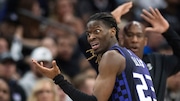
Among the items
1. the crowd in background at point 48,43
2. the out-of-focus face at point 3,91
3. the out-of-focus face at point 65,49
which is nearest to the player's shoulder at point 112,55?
the crowd in background at point 48,43

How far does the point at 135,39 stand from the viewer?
6766 millimetres

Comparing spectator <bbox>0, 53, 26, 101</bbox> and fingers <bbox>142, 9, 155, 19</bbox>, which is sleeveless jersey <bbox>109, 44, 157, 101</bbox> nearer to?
fingers <bbox>142, 9, 155, 19</bbox>

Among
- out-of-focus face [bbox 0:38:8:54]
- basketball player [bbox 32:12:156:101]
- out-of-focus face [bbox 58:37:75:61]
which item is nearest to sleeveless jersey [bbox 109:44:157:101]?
basketball player [bbox 32:12:156:101]

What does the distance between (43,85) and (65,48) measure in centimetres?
215

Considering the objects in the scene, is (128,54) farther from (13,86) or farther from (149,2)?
(149,2)

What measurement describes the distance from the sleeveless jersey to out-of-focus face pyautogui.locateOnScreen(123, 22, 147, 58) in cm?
100

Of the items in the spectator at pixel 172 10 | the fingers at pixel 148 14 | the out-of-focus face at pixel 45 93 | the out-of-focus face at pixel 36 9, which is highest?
the fingers at pixel 148 14

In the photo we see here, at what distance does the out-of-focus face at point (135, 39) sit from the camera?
6.77 m

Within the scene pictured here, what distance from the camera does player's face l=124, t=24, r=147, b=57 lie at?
6.77m

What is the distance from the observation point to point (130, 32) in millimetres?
6828

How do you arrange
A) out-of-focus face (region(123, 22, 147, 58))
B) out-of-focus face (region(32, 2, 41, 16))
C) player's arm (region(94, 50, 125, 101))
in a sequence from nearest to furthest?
player's arm (region(94, 50, 125, 101)) → out-of-focus face (region(123, 22, 147, 58)) → out-of-focus face (region(32, 2, 41, 16))

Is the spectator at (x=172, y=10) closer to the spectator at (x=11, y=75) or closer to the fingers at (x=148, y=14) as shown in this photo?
the spectator at (x=11, y=75)

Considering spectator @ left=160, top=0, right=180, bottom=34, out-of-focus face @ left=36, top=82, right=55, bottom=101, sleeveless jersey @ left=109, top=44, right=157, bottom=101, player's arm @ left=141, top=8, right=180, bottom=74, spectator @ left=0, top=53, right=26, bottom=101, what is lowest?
spectator @ left=160, top=0, right=180, bottom=34

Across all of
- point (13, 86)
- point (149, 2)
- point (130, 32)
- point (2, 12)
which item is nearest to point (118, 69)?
point (130, 32)
